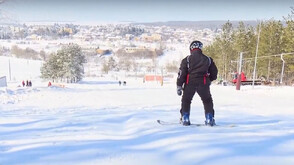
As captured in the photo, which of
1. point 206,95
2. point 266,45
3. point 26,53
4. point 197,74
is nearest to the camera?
point 197,74

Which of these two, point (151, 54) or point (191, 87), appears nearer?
point (191, 87)

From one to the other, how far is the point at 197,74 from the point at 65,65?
60827 mm

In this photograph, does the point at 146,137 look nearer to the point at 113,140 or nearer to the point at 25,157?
the point at 113,140

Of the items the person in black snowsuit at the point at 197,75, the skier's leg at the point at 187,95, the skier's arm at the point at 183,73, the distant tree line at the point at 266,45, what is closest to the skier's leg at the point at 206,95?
the person in black snowsuit at the point at 197,75

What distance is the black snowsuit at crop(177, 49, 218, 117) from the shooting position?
15.1 ft

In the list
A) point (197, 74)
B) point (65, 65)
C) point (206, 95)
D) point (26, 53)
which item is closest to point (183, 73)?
point (197, 74)

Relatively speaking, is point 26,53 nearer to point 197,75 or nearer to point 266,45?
point 266,45

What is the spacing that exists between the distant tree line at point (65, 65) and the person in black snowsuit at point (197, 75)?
60.3 metres

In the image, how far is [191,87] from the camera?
186 inches

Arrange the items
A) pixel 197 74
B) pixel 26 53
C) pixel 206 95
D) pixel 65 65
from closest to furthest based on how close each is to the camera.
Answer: pixel 197 74, pixel 206 95, pixel 65 65, pixel 26 53

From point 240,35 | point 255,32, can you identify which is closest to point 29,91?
point 240,35

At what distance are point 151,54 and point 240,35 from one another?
→ 14805 cm

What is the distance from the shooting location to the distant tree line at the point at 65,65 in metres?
62.7

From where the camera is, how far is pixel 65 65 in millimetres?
62438
